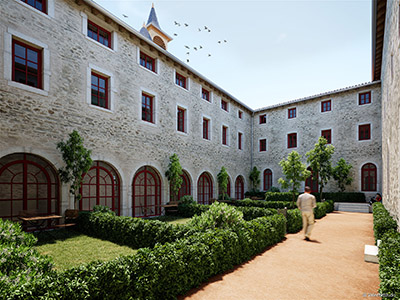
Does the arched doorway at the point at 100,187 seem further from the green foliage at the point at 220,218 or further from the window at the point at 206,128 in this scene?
the window at the point at 206,128

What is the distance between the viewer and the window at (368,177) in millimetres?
18016

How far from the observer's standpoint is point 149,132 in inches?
514

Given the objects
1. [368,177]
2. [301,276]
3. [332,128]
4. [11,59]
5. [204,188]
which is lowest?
[301,276]

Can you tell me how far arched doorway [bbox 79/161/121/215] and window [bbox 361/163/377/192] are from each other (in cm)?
1822

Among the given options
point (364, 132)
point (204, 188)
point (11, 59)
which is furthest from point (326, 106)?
point (11, 59)

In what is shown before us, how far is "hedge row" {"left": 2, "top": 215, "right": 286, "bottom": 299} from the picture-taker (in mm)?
2815

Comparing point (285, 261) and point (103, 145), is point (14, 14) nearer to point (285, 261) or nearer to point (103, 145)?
point (103, 145)

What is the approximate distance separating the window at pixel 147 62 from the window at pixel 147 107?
65.9 inches

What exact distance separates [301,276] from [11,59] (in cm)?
1087

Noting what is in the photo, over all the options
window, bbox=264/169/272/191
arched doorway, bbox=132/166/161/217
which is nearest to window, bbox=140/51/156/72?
arched doorway, bbox=132/166/161/217

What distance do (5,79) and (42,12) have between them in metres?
3.16

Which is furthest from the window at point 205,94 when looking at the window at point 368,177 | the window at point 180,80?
the window at point 368,177

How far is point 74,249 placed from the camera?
6547 millimetres

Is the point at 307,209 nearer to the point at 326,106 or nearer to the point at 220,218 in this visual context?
the point at 220,218
